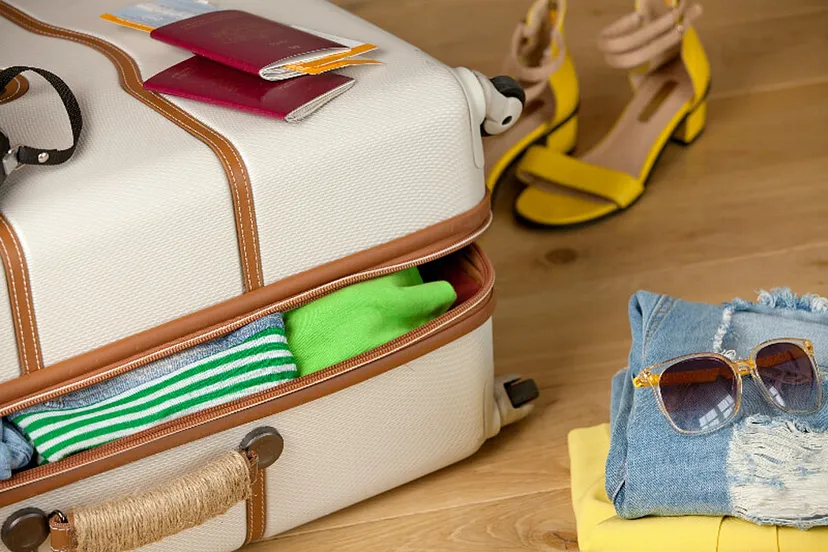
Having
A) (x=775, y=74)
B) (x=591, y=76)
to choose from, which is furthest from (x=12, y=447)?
(x=775, y=74)

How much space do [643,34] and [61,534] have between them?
98cm

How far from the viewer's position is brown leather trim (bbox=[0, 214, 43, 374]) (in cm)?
81

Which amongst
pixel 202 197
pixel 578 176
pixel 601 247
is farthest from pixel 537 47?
pixel 202 197

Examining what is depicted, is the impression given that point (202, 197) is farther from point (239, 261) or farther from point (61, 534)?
point (61, 534)

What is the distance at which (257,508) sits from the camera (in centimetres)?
99

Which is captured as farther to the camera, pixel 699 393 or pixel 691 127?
pixel 691 127

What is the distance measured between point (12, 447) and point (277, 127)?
316mm

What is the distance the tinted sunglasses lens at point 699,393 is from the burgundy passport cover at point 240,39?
1.29ft

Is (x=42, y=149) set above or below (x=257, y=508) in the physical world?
above

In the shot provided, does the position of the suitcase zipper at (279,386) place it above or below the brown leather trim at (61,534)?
above

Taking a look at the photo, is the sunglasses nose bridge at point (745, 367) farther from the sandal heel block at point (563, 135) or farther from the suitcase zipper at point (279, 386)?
the sandal heel block at point (563, 135)

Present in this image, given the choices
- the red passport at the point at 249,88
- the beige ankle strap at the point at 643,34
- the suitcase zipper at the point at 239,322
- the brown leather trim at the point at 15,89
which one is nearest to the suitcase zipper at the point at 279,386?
the suitcase zipper at the point at 239,322

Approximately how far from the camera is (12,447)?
2.78ft

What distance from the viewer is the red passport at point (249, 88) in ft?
3.01
